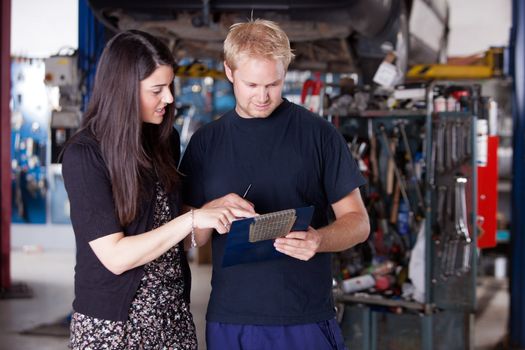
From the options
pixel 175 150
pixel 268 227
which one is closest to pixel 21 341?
pixel 175 150

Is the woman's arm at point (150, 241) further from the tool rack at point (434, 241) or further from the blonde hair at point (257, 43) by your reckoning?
the tool rack at point (434, 241)

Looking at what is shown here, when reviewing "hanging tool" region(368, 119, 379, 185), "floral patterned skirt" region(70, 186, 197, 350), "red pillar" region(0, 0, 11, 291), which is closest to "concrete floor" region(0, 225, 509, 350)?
"red pillar" region(0, 0, 11, 291)

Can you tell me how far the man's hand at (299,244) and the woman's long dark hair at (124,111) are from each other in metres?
0.39

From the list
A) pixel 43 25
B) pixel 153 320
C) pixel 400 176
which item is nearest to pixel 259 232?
pixel 153 320

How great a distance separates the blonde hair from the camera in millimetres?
1930

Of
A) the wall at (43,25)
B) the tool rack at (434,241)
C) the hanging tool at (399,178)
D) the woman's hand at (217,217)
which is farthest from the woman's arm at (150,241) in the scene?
the wall at (43,25)

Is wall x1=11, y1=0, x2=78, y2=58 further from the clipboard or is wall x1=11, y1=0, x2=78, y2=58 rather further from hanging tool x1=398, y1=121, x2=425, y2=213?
the clipboard

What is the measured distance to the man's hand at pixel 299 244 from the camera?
1843 millimetres

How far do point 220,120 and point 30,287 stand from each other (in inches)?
238

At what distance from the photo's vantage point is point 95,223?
180 cm

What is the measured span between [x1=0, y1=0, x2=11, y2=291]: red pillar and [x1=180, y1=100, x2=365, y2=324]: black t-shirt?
17.7ft

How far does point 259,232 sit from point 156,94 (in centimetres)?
46

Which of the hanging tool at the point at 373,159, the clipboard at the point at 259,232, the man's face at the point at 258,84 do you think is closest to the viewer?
the clipboard at the point at 259,232

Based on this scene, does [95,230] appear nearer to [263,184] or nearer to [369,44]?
[263,184]
